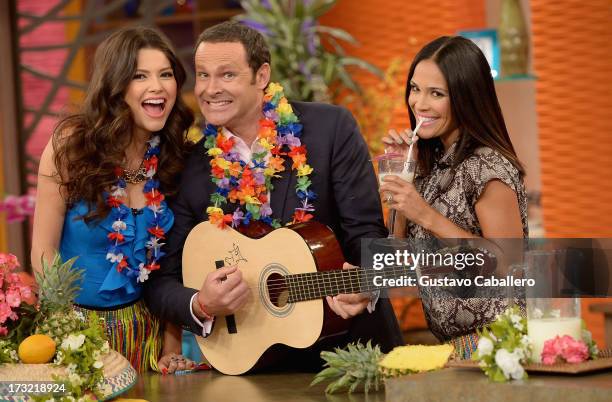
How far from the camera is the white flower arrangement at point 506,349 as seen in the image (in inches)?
90.4

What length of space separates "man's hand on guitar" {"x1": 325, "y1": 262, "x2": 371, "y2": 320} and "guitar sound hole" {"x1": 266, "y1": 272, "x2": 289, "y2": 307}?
204 millimetres

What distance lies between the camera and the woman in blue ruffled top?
343cm

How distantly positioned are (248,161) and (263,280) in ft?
1.53

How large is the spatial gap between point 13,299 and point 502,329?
1277 millimetres

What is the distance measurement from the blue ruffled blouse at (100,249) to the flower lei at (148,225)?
0.05 feet

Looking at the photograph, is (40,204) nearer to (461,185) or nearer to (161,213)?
(161,213)

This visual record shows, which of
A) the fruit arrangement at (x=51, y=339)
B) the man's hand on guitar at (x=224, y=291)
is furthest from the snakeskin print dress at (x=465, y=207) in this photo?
the fruit arrangement at (x=51, y=339)

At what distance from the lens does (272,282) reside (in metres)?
3.29

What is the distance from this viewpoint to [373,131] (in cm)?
672

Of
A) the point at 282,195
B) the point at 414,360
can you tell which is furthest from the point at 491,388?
the point at 282,195

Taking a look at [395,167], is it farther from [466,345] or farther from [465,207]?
[466,345]

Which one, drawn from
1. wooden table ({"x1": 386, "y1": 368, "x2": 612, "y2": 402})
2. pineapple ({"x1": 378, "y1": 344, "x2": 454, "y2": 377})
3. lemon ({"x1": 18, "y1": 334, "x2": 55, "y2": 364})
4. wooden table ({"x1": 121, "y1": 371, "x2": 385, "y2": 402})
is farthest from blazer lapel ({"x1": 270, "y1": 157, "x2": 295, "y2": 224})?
wooden table ({"x1": 386, "y1": 368, "x2": 612, "y2": 402})

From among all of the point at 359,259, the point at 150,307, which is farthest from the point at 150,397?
the point at 359,259

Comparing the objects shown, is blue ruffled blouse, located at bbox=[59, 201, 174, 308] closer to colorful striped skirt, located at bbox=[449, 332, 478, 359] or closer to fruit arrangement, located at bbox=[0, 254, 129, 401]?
fruit arrangement, located at bbox=[0, 254, 129, 401]
